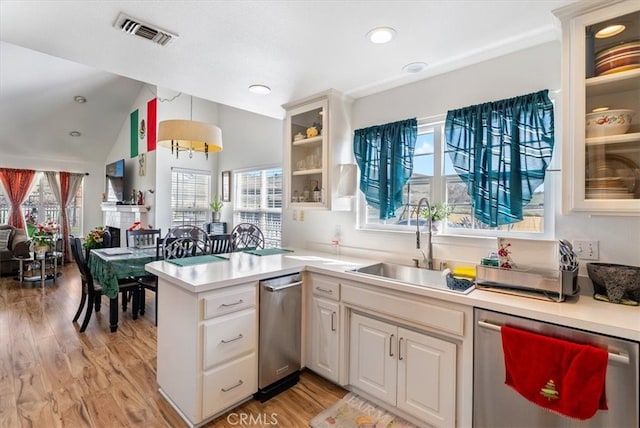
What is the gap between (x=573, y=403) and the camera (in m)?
1.27

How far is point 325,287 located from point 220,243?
1879 millimetres

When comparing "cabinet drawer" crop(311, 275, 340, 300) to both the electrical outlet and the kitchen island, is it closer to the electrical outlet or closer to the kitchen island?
the kitchen island

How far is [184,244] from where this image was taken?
3402 mm

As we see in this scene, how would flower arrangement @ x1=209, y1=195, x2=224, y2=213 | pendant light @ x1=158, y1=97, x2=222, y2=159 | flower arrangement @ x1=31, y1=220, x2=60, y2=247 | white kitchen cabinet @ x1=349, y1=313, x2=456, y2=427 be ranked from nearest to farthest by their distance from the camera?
white kitchen cabinet @ x1=349, y1=313, x2=456, y2=427, pendant light @ x1=158, y1=97, x2=222, y2=159, flower arrangement @ x1=31, y1=220, x2=60, y2=247, flower arrangement @ x1=209, y1=195, x2=224, y2=213

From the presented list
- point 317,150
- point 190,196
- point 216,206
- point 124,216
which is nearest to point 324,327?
point 317,150

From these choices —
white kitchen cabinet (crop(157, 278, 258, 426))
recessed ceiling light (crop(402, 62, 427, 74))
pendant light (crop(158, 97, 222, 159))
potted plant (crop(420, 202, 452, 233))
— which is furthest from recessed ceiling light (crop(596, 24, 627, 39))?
pendant light (crop(158, 97, 222, 159))

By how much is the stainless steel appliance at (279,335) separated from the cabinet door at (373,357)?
17.2 inches

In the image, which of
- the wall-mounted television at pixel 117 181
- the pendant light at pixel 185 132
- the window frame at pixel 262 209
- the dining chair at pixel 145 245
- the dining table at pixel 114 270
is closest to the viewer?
the pendant light at pixel 185 132

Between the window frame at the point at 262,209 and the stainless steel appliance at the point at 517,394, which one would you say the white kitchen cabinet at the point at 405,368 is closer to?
the stainless steel appliance at the point at 517,394

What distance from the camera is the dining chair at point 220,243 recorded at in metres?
3.56

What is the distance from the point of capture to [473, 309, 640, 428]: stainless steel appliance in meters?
1.21

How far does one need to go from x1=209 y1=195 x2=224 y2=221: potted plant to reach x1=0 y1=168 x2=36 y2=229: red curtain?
4235 mm

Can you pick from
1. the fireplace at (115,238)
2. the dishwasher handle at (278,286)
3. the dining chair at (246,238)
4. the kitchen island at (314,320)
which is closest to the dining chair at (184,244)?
the dining chair at (246,238)

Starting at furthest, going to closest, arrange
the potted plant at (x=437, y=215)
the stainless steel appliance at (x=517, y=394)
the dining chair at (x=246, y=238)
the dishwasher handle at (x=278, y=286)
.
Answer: the dining chair at (x=246, y=238) → the potted plant at (x=437, y=215) → the dishwasher handle at (x=278, y=286) → the stainless steel appliance at (x=517, y=394)
